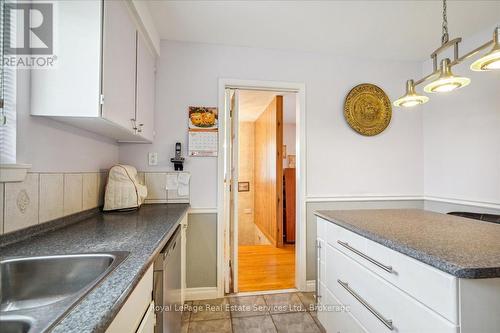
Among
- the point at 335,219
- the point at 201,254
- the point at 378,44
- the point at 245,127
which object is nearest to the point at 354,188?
the point at 335,219

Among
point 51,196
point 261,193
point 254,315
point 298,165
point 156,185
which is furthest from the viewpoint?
point 261,193

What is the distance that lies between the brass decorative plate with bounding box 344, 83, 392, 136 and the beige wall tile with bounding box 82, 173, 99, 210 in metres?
2.36

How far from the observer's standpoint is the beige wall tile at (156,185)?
7.00ft

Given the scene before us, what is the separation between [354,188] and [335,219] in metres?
1.20

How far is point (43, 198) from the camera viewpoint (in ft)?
3.84

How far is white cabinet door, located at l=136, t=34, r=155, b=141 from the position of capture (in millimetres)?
1728

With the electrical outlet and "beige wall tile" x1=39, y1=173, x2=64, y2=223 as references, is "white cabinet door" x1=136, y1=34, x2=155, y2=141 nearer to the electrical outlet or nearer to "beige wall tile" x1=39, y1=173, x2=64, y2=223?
the electrical outlet

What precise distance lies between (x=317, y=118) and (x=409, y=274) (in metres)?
1.78

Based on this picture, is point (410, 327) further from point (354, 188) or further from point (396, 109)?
point (396, 109)

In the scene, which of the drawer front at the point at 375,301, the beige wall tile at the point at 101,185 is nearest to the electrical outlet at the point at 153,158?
the beige wall tile at the point at 101,185

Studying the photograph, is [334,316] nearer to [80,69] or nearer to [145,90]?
[80,69]

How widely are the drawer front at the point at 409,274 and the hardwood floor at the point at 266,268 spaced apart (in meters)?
1.38

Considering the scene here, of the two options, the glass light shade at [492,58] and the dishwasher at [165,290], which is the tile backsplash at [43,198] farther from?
the glass light shade at [492,58]

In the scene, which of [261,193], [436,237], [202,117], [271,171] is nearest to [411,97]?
[436,237]
